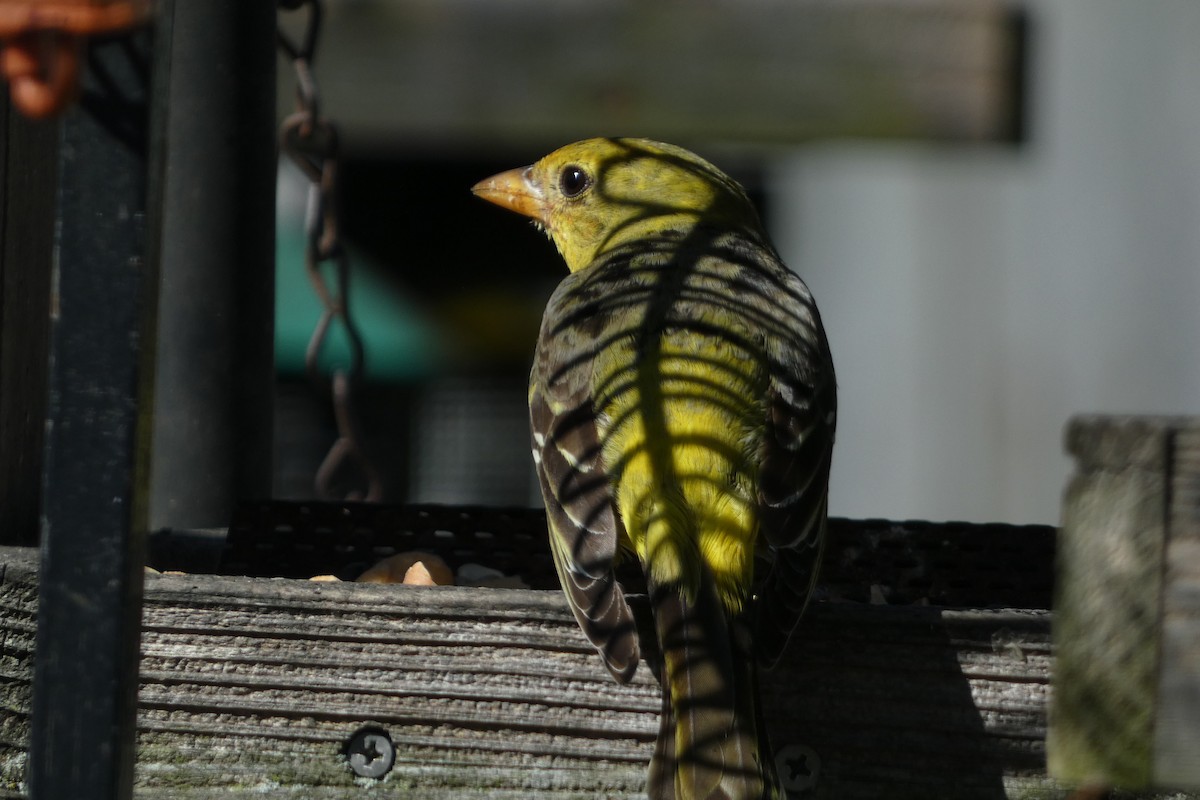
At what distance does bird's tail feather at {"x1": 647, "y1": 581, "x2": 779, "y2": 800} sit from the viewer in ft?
5.36

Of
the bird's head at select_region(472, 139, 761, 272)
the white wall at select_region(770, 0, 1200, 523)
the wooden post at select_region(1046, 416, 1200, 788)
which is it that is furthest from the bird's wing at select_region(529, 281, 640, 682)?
the white wall at select_region(770, 0, 1200, 523)

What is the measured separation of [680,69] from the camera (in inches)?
152

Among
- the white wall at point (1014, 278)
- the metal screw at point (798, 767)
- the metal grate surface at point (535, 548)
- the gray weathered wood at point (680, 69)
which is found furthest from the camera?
the white wall at point (1014, 278)

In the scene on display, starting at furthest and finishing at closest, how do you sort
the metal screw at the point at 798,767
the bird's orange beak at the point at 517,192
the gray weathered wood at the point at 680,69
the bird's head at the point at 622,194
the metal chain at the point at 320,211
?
the gray weathered wood at the point at 680,69 < the bird's orange beak at the point at 517,192 < the bird's head at the point at 622,194 < the metal chain at the point at 320,211 < the metal screw at the point at 798,767

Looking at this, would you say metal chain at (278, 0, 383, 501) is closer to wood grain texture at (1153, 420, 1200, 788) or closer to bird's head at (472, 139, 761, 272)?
bird's head at (472, 139, 761, 272)

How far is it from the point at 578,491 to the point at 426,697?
0.46m

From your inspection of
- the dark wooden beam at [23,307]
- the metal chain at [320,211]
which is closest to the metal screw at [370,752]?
the dark wooden beam at [23,307]

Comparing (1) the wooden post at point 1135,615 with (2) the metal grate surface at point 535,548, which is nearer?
(1) the wooden post at point 1135,615

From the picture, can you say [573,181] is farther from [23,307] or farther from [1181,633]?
[1181,633]

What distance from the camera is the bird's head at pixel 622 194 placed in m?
3.16

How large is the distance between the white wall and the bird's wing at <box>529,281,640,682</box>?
281 cm

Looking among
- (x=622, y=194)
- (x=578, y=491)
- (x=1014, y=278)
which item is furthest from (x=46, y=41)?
(x=1014, y=278)

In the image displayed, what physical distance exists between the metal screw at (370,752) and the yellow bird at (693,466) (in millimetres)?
272

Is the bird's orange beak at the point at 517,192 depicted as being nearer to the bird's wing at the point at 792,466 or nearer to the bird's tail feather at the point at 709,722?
the bird's wing at the point at 792,466
